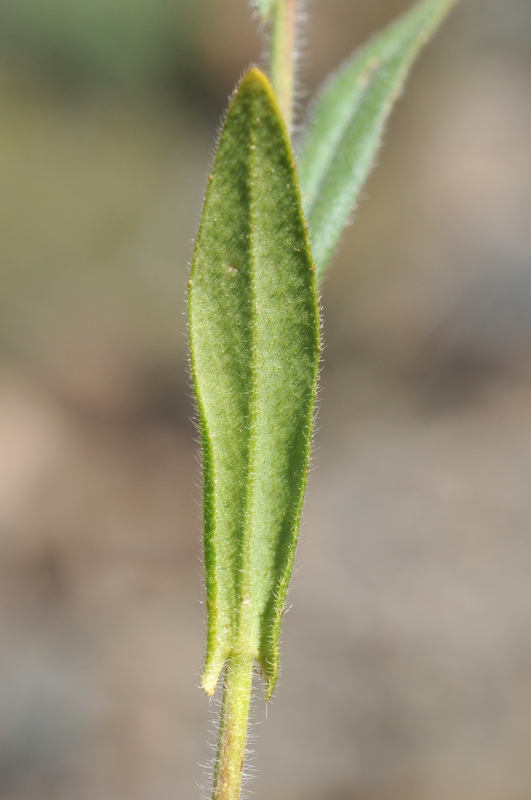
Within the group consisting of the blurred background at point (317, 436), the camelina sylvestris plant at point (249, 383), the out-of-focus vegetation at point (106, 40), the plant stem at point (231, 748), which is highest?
the out-of-focus vegetation at point (106, 40)

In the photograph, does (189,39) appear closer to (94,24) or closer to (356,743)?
(94,24)

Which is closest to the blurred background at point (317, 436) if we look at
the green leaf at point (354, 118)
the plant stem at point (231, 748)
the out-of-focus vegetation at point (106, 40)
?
the out-of-focus vegetation at point (106, 40)

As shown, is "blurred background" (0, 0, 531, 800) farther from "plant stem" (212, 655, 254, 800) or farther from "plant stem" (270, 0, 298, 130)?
"plant stem" (212, 655, 254, 800)

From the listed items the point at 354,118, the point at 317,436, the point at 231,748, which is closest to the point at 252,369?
A: the point at 231,748

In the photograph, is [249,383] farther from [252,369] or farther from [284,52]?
[284,52]

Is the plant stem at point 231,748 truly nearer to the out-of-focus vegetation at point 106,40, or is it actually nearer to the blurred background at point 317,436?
the blurred background at point 317,436

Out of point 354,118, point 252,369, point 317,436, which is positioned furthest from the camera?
point 317,436

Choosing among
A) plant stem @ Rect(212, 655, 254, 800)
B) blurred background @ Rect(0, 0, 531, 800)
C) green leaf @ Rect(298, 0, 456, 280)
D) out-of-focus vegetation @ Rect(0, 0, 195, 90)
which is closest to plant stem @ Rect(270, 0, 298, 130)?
green leaf @ Rect(298, 0, 456, 280)
